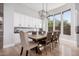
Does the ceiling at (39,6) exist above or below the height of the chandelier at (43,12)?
above

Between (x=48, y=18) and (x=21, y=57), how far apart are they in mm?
950

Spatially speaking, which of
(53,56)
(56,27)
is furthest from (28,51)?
(56,27)

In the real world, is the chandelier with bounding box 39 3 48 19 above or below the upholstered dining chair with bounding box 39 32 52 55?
above

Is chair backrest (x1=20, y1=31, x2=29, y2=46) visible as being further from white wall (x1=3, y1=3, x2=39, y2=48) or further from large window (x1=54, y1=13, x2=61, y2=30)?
large window (x1=54, y1=13, x2=61, y2=30)

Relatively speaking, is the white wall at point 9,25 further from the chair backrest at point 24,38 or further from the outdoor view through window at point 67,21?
the outdoor view through window at point 67,21

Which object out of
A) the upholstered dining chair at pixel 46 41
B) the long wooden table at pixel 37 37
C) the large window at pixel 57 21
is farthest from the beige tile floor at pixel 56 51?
the large window at pixel 57 21

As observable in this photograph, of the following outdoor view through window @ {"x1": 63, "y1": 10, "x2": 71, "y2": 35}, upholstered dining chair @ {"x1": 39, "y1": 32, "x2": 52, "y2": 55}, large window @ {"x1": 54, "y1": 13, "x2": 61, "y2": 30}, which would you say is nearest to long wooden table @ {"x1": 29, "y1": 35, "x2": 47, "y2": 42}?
upholstered dining chair @ {"x1": 39, "y1": 32, "x2": 52, "y2": 55}

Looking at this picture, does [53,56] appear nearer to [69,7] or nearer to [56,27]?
[56,27]

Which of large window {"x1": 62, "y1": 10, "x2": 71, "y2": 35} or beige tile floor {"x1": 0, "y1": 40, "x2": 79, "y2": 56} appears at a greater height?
large window {"x1": 62, "y1": 10, "x2": 71, "y2": 35}

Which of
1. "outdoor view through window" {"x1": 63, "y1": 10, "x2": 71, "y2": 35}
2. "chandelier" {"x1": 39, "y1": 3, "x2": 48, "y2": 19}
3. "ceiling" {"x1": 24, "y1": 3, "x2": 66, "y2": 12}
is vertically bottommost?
"outdoor view through window" {"x1": 63, "y1": 10, "x2": 71, "y2": 35}

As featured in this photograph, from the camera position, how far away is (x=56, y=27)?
229cm

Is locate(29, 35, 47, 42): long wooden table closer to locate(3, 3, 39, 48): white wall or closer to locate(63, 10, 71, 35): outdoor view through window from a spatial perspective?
locate(3, 3, 39, 48): white wall

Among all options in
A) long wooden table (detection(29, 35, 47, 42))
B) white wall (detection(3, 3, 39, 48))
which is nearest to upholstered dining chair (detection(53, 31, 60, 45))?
long wooden table (detection(29, 35, 47, 42))

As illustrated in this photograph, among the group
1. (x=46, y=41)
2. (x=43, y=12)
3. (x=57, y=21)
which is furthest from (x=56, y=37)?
(x=43, y=12)
